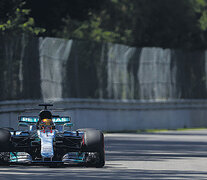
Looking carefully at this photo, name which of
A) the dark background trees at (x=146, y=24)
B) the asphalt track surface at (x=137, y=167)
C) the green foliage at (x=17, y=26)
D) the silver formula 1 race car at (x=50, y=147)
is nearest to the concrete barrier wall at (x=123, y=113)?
the green foliage at (x=17, y=26)

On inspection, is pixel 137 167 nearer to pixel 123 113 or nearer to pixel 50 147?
pixel 50 147

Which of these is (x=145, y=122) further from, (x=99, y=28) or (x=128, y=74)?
(x=99, y=28)

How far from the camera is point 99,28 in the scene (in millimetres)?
61625

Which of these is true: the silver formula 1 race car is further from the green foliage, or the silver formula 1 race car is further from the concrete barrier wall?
the green foliage

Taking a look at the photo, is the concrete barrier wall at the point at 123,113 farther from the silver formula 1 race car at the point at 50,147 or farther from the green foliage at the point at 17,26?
the silver formula 1 race car at the point at 50,147

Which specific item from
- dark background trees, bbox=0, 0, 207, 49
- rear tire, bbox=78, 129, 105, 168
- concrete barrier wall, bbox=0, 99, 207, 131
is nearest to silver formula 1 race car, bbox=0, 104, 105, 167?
rear tire, bbox=78, 129, 105, 168

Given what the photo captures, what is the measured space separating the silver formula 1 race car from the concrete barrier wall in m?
12.8

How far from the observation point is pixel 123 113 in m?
36.9

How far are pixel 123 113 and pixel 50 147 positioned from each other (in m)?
21.3

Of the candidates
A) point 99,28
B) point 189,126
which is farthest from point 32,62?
point 99,28

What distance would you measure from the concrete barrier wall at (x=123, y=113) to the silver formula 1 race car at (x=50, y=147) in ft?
42.0

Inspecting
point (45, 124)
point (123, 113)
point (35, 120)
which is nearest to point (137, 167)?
point (45, 124)

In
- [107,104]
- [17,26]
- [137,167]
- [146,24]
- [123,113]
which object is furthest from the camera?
[146,24]

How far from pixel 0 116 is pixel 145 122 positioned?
11307 millimetres
